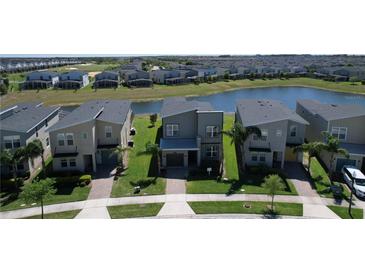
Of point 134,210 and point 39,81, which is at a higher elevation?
point 39,81

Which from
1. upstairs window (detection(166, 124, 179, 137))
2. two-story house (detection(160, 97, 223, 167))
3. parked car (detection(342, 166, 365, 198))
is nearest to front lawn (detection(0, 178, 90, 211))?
two-story house (detection(160, 97, 223, 167))

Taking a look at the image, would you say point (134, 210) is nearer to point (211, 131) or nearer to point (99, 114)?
point (211, 131)

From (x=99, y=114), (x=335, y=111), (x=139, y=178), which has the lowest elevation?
(x=139, y=178)

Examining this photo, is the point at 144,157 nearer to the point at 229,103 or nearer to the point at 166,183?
the point at 166,183

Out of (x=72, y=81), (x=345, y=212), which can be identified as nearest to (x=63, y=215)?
(x=345, y=212)

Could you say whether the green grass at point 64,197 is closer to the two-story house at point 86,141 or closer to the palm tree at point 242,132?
the two-story house at point 86,141

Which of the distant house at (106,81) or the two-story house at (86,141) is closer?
the two-story house at (86,141)

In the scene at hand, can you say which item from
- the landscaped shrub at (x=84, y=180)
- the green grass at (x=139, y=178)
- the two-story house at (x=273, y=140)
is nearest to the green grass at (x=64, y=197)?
the landscaped shrub at (x=84, y=180)
